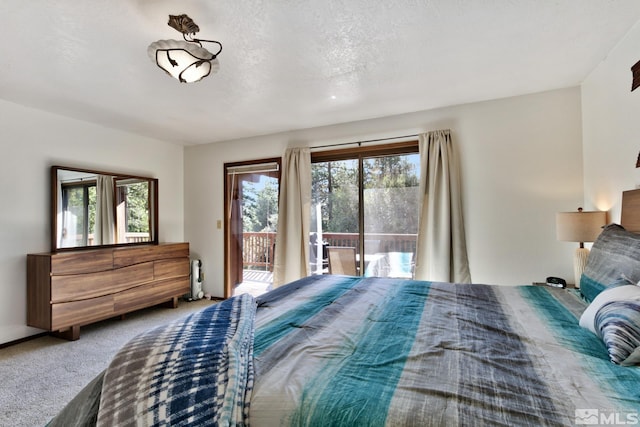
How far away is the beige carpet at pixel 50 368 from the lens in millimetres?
1964

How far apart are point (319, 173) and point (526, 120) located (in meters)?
2.34

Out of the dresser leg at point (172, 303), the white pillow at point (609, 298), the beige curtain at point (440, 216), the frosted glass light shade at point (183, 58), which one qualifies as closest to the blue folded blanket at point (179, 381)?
the white pillow at point (609, 298)

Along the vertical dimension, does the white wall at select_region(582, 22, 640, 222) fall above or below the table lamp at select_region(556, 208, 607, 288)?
above

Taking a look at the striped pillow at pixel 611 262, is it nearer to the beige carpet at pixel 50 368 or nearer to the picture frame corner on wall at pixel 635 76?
the picture frame corner on wall at pixel 635 76

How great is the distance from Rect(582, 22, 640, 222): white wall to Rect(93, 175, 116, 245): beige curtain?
5.09 metres

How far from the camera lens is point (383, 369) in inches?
38.1

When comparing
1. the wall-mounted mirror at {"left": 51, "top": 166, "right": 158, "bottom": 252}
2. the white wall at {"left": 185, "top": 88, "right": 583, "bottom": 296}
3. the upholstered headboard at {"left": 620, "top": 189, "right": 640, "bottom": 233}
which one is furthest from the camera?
the wall-mounted mirror at {"left": 51, "top": 166, "right": 158, "bottom": 252}

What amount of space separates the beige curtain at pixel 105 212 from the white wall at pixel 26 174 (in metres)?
0.22

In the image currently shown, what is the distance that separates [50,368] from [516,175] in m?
4.63

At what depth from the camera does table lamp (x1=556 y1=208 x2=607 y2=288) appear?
228 centimetres

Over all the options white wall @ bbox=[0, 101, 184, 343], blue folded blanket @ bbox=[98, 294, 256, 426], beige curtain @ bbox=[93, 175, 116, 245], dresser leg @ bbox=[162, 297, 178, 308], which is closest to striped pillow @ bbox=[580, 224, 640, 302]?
blue folded blanket @ bbox=[98, 294, 256, 426]

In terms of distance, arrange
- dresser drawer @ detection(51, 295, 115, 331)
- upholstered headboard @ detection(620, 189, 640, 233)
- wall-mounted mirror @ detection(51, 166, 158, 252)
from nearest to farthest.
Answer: upholstered headboard @ detection(620, 189, 640, 233) → dresser drawer @ detection(51, 295, 115, 331) → wall-mounted mirror @ detection(51, 166, 158, 252)

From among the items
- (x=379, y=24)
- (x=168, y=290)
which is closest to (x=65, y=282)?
(x=168, y=290)

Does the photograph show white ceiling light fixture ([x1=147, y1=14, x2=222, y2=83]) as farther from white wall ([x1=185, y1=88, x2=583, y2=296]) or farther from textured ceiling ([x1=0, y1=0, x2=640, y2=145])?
white wall ([x1=185, y1=88, x2=583, y2=296])
